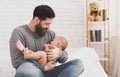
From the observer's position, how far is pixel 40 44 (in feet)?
7.62

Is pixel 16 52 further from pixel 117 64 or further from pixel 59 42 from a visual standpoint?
pixel 117 64

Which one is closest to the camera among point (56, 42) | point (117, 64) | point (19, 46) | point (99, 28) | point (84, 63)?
point (19, 46)

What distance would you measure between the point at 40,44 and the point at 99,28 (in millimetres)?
1913

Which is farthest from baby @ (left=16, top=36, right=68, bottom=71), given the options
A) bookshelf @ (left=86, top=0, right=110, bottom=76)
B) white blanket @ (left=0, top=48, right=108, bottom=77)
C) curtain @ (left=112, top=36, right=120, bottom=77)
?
curtain @ (left=112, top=36, right=120, bottom=77)

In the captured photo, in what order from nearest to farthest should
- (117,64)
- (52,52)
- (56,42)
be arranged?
(52,52), (56,42), (117,64)

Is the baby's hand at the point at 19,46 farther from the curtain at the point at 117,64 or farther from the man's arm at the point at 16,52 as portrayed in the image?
the curtain at the point at 117,64

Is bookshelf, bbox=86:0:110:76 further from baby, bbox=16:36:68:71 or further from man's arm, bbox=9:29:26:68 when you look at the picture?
man's arm, bbox=9:29:26:68

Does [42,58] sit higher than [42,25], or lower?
lower

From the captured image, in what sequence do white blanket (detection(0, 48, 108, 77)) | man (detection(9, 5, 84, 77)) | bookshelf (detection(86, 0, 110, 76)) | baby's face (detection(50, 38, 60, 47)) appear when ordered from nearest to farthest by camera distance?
man (detection(9, 5, 84, 77)), baby's face (detection(50, 38, 60, 47)), white blanket (detection(0, 48, 108, 77)), bookshelf (detection(86, 0, 110, 76))

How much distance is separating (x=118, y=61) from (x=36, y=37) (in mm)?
1941

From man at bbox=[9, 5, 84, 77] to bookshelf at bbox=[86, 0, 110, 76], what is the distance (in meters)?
1.61

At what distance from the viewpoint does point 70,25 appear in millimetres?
3986

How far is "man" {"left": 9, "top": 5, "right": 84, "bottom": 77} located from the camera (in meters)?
2.07

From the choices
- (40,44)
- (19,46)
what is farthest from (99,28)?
(19,46)
